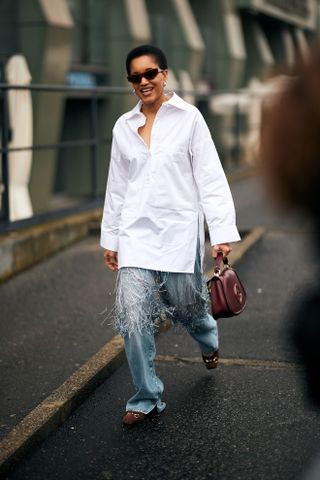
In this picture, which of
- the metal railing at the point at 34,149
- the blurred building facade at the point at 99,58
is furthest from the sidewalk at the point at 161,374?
the blurred building facade at the point at 99,58

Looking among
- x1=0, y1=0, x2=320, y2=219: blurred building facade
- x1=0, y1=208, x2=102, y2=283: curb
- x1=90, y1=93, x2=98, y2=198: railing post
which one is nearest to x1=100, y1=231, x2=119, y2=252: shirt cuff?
x1=0, y1=0, x2=320, y2=219: blurred building facade

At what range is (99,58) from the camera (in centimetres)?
1417

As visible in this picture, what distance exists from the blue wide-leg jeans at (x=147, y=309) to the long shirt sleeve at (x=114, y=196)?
276mm

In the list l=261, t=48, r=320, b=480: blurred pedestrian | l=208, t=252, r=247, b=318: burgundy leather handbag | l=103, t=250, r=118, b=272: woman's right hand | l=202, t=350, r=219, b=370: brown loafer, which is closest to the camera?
l=261, t=48, r=320, b=480: blurred pedestrian

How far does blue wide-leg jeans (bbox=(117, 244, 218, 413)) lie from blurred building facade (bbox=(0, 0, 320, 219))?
1.32 meters

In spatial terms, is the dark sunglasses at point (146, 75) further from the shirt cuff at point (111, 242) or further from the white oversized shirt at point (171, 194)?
the shirt cuff at point (111, 242)

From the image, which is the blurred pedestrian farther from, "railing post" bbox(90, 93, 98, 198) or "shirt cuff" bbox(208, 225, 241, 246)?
"railing post" bbox(90, 93, 98, 198)

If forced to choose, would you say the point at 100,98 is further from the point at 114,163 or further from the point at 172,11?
the point at 114,163

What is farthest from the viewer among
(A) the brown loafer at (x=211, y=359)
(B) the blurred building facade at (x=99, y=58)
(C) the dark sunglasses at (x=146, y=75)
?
(B) the blurred building facade at (x=99, y=58)

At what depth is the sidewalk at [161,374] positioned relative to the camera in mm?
3879

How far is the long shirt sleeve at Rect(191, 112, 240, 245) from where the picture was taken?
4.17 m

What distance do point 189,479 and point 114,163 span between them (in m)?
1.64

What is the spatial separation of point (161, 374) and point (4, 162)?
11.8 feet

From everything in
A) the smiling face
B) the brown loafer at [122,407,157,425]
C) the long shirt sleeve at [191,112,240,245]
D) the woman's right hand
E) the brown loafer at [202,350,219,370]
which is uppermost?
the smiling face
